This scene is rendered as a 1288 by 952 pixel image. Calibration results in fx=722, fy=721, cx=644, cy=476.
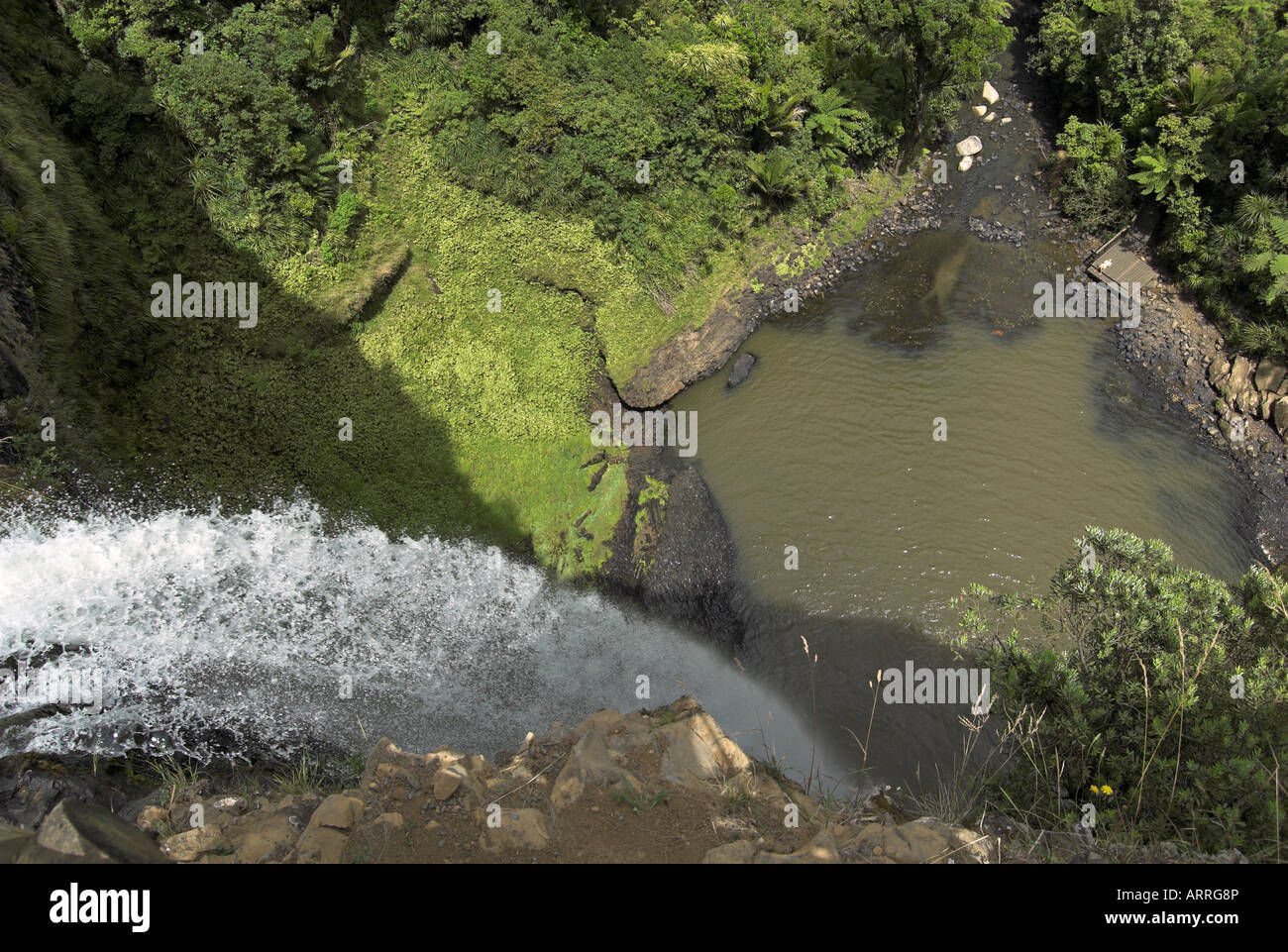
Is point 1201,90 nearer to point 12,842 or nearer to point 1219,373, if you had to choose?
point 1219,373

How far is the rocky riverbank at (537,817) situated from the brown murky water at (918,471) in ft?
15.0

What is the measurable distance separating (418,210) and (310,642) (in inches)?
427

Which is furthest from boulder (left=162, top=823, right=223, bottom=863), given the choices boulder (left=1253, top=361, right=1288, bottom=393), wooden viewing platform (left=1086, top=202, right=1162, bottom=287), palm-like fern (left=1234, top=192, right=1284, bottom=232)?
palm-like fern (left=1234, top=192, right=1284, bottom=232)

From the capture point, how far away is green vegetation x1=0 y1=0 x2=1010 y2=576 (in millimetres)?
14812

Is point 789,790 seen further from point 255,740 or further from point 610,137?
point 610,137

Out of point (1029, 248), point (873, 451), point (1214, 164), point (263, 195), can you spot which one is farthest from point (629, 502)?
point (1214, 164)

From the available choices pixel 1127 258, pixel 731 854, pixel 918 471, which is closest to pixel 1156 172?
pixel 1127 258

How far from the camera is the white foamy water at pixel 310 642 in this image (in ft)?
→ 39.8

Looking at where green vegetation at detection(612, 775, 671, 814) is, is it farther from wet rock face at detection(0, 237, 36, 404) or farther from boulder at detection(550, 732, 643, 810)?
wet rock face at detection(0, 237, 36, 404)

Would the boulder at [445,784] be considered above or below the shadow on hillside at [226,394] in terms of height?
below

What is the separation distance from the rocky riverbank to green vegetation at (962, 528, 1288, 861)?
0.52 metres

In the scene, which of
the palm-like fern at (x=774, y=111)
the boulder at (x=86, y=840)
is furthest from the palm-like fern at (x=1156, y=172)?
the boulder at (x=86, y=840)

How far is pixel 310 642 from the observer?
44.4 ft

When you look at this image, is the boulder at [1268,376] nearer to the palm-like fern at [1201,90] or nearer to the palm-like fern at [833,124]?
the palm-like fern at [1201,90]
